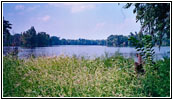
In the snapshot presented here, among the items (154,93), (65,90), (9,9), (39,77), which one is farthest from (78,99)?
(9,9)

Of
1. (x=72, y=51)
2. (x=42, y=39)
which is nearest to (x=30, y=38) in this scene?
(x=42, y=39)

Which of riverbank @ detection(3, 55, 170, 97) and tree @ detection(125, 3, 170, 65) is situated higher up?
tree @ detection(125, 3, 170, 65)

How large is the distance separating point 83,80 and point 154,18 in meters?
1.74

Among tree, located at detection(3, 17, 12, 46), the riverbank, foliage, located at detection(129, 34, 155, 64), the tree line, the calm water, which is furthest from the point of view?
the calm water

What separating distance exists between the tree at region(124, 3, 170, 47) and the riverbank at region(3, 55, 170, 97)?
0.60m

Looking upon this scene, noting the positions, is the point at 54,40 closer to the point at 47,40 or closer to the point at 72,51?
the point at 47,40

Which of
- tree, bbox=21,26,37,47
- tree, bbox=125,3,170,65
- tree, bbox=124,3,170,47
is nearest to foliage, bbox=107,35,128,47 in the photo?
tree, bbox=125,3,170,65

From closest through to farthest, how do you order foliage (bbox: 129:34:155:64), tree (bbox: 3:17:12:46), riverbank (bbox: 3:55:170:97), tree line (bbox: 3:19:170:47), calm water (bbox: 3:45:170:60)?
riverbank (bbox: 3:55:170:97), foliage (bbox: 129:34:155:64), tree (bbox: 3:17:12:46), tree line (bbox: 3:19:170:47), calm water (bbox: 3:45:170:60)

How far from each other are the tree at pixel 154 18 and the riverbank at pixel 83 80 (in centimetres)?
60

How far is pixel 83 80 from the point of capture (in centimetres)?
287

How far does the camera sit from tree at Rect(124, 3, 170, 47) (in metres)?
3.48

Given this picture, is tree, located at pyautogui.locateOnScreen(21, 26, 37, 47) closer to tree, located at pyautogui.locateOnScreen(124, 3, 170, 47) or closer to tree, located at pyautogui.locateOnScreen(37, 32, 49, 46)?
tree, located at pyautogui.locateOnScreen(37, 32, 49, 46)

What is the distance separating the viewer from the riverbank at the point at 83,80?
2.72m

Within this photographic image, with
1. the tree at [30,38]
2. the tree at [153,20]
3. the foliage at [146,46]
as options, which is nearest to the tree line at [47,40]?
the tree at [30,38]
